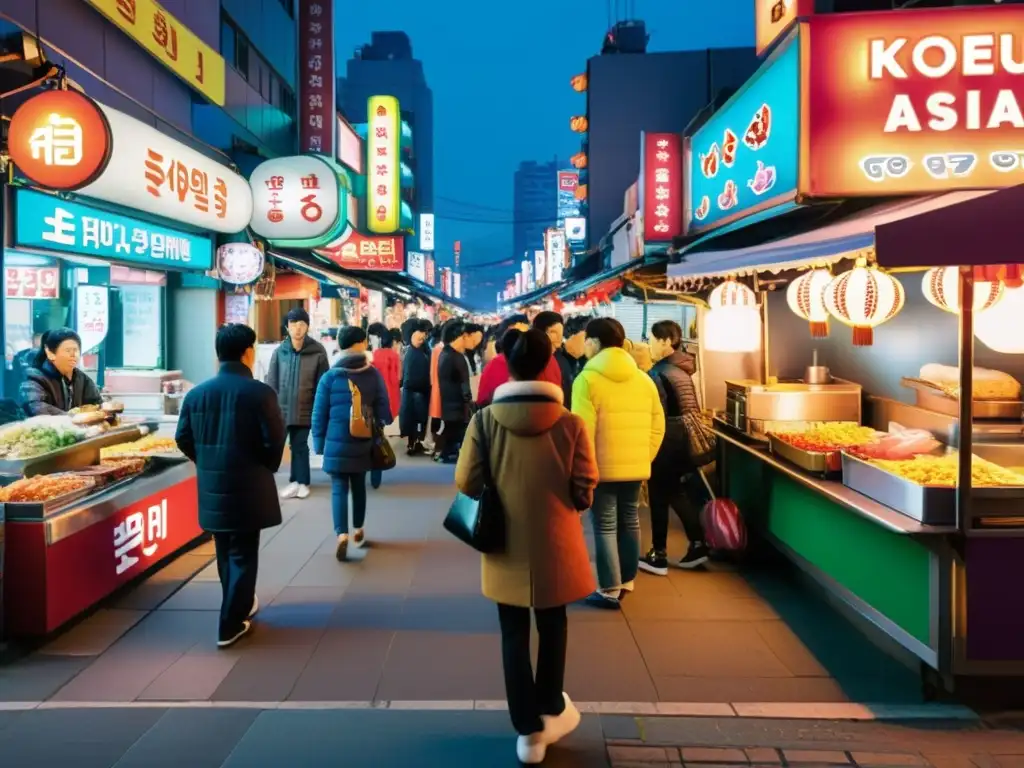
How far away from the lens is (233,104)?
15859 millimetres

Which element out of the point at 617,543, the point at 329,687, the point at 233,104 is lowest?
the point at 329,687

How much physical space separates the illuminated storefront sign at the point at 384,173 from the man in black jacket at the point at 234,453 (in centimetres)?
2028

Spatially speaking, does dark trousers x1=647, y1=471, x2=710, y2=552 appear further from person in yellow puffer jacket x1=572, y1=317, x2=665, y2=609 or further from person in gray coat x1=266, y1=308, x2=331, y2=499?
person in gray coat x1=266, y1=308, x2=331, y2=499

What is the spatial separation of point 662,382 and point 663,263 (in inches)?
208

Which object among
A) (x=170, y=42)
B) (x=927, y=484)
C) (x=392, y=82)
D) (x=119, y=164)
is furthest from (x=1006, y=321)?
(x=392, y=82)

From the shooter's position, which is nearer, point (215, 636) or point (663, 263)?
point (215, 636)

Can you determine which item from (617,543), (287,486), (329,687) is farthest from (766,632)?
(287,486)

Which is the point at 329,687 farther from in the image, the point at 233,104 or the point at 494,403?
the point at 233,104

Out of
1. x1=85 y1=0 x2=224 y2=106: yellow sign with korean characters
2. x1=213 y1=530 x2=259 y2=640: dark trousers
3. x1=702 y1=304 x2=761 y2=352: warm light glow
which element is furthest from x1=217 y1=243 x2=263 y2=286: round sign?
x1=213 y1=530 x2=259 y2=640: dark trousers

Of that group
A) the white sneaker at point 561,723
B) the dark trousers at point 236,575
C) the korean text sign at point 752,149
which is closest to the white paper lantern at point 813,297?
the korean text sign at point 752,149

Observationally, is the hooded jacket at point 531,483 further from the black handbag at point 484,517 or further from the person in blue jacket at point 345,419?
the person in blue jacket at point 345,419

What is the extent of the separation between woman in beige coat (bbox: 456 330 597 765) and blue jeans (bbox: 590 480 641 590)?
2.03 m

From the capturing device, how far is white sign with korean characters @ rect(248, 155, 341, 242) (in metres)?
11.8

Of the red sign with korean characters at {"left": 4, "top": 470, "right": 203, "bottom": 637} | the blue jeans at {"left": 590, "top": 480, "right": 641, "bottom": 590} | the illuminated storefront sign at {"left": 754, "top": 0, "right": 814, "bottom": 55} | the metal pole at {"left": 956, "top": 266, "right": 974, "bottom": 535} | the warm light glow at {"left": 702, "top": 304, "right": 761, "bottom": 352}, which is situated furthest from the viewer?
the warm light glow at {"left": 702, "top": 304, "right": 761, "bottom": 352}
